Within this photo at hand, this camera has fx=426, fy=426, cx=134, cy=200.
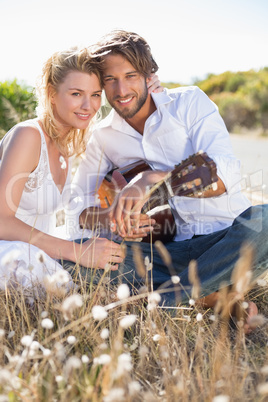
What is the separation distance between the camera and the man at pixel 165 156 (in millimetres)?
2889

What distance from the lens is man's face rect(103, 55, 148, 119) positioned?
3.49 m

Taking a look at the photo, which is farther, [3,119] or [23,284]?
[3,119]

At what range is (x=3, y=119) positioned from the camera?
6.37m

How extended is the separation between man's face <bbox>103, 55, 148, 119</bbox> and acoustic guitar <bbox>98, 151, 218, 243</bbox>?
0.49 meters

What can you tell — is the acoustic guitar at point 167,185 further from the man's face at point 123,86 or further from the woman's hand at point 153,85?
the woman's hand at point 153,85

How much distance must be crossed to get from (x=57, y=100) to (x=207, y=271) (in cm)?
182

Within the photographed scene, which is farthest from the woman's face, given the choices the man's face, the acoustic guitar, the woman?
the acoustic guitar

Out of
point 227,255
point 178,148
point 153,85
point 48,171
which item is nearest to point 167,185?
point 227,255

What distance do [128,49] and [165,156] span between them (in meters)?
0.92

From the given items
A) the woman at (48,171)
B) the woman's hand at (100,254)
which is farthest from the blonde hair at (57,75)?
the woman's hand at (100,254)

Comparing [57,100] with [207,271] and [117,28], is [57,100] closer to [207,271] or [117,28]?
[117,28]

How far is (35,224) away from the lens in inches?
141

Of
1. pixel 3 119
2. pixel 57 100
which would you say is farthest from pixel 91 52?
pixel 3 119

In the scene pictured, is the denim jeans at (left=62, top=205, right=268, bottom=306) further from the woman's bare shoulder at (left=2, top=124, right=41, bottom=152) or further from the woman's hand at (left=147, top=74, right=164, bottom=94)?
the woman's hand at (left=147, top=74, right=164, bottom=94)
